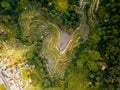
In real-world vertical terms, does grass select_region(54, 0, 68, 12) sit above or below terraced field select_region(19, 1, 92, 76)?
above

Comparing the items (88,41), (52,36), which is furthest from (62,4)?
(88,41)

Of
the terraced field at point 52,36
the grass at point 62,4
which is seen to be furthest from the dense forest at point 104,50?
the grass at point 62,4

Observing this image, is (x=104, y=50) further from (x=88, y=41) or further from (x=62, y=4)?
(x=62, y=4)

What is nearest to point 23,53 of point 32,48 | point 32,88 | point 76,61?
point 32,48

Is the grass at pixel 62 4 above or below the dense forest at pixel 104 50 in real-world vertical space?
above

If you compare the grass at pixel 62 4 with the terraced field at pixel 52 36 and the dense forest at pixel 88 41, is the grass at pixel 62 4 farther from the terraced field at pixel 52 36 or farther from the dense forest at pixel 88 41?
the terraced field at pixel 52 36

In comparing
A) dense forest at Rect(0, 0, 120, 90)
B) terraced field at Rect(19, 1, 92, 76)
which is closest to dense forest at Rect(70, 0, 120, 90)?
dense forest at Rect(0, 0, 120, 90)

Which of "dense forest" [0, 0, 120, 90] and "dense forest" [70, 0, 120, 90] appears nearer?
"dense forest" [70, 0, 120, 90]

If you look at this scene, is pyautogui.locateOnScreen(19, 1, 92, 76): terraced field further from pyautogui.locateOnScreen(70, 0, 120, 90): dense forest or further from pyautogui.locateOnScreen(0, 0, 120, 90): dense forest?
pyautogui.locateOnScreen(70, 0, 120, 90): dense forest
